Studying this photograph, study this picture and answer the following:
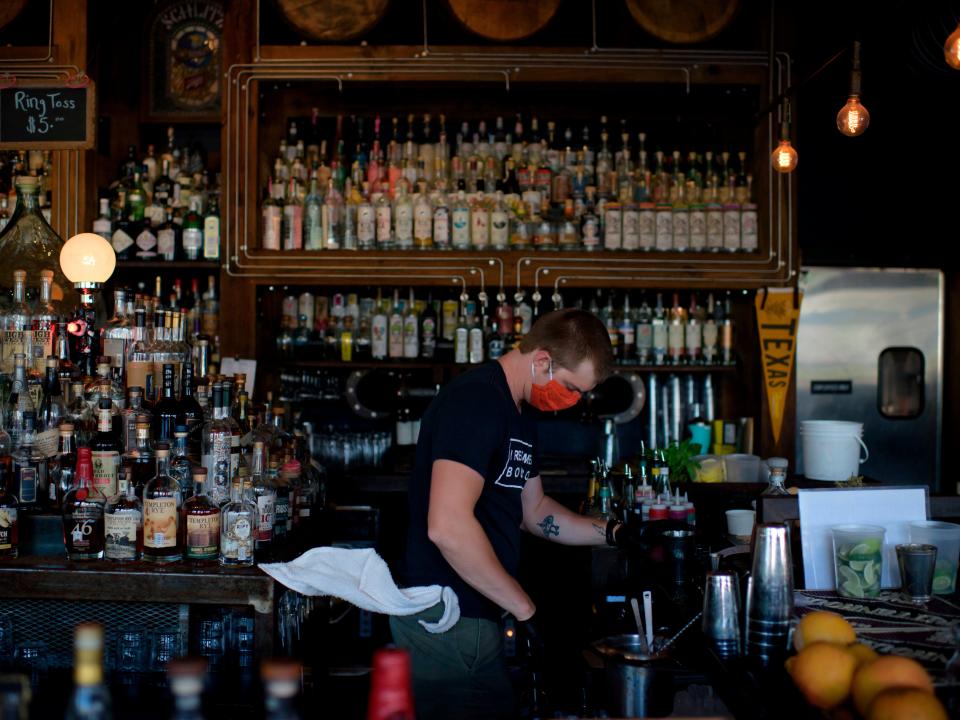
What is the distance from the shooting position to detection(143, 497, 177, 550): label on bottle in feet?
8.32

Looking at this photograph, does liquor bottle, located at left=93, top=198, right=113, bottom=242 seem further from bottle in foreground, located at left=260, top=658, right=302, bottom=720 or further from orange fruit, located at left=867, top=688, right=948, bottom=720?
orange fruit, located at left=867, top=688, right=948, bottom=720

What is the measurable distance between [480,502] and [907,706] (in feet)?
4.17

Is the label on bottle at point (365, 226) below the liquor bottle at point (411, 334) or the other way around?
the other way around

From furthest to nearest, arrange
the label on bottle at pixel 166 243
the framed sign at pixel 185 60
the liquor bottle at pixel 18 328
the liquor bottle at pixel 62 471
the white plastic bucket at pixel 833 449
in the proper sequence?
the framed sign at pixel 185 60 → the label on bottle at pixel 166 243 → the white plastic bucket at pixel 833 449 → the liquor bottle at pixel 18 328 → the liquor bottle at pixel 62 471

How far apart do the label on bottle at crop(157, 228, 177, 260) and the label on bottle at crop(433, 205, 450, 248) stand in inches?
56.0

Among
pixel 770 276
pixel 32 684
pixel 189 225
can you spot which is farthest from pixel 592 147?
pixel 32 684

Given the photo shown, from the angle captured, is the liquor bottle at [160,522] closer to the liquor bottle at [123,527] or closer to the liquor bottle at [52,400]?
the liquor bottle at [123,527]

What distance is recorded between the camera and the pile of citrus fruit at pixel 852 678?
54.2 inches

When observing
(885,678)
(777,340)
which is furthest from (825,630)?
(777,340)

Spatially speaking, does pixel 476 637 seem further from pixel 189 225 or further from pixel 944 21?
pixel 944 21

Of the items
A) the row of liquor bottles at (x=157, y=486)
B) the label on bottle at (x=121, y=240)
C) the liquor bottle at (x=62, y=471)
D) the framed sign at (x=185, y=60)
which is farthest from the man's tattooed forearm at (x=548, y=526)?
the framed sign at (x=185, y=60)

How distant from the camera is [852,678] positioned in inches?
60.2

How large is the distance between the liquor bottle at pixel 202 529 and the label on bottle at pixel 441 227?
271 cm

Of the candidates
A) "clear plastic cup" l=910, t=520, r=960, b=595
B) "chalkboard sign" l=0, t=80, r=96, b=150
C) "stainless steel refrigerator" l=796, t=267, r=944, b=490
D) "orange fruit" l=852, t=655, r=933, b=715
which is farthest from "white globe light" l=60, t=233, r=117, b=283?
"stainless steel refrigerator" l=796, t=267, r=944, b=490
